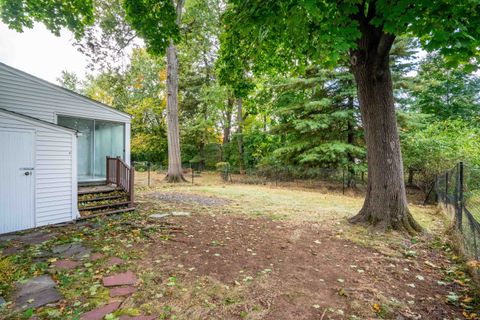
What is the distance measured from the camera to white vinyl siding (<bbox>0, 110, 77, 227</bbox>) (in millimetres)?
4828

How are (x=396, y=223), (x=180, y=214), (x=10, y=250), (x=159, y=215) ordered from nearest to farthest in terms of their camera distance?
(x=10, y=250) < (x=396, y=223) < (x=159, y=215) < (x=180, y=214)

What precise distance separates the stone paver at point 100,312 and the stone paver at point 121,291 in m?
0.16

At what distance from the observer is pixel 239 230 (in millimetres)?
4820

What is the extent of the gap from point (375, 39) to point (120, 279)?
565cm

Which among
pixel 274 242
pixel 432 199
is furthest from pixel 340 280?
pixel 432 199

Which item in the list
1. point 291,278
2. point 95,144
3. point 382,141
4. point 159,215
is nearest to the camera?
point 291,278

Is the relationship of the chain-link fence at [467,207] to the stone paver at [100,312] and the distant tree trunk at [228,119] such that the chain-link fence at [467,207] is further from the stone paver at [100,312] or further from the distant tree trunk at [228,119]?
the distant tree trunk at [228,119]

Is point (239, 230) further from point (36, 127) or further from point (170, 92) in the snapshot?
point (170, 92)

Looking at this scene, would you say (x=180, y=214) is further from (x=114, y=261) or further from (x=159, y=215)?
(x=114, y=261)

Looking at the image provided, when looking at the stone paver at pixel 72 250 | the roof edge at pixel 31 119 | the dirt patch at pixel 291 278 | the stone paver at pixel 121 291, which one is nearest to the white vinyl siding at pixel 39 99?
the roof edge at pixel 31 119

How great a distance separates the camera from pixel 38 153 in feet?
15.9

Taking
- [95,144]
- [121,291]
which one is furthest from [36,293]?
[95,144]

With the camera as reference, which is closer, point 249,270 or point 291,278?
point 291,278

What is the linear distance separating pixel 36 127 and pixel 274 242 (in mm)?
5318
